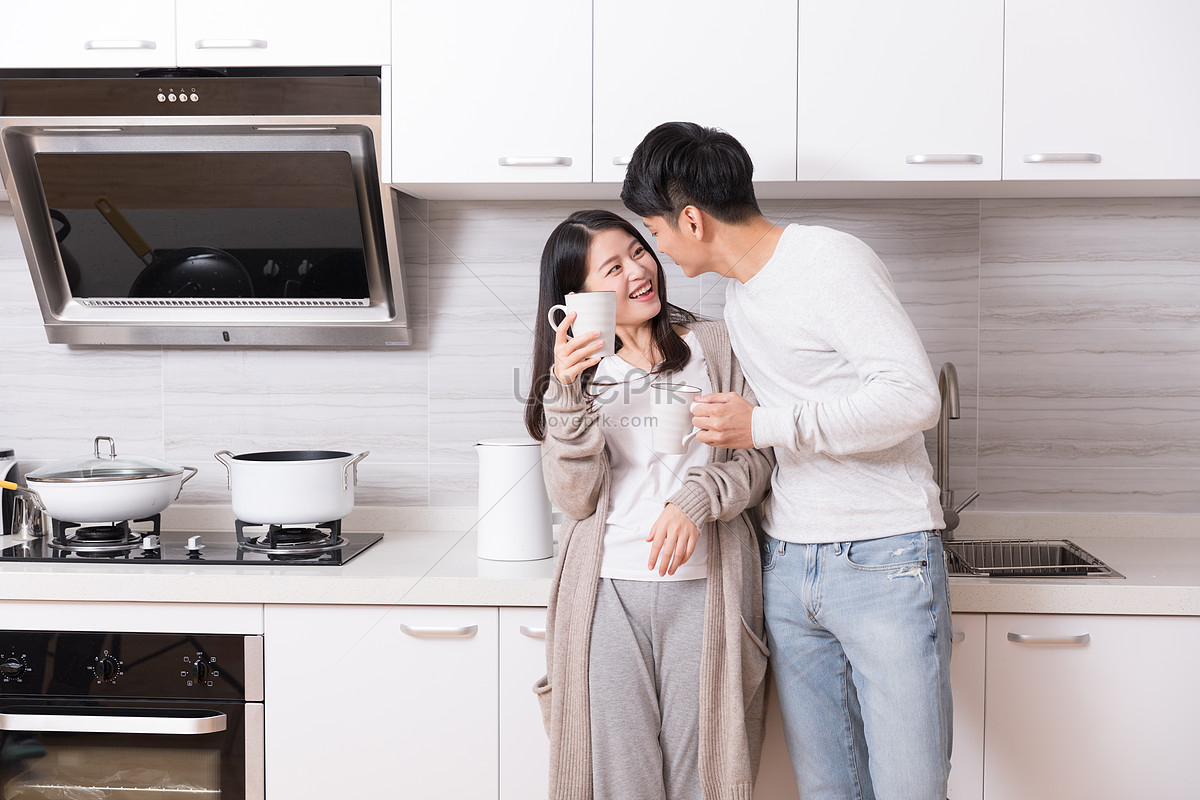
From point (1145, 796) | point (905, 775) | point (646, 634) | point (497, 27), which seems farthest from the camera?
point (497, 27)

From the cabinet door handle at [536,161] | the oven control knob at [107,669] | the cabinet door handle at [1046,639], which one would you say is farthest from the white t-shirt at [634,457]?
the oven control knob at [107,669]

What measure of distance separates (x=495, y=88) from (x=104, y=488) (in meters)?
1.07

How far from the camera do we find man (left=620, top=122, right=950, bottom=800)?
117cm

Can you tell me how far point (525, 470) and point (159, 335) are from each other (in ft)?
3.18

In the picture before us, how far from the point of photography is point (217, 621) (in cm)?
159

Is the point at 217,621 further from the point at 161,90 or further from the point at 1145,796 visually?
the point at 1145,796

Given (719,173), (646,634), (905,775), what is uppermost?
(719,173)

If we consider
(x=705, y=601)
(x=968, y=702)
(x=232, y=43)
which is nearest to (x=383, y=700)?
(x=705, y=601)

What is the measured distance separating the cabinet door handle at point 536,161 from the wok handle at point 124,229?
857 millimetres

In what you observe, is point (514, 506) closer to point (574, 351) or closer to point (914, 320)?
point (574, 351)

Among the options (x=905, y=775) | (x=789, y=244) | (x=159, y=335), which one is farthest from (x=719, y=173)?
(x=159, y=335)

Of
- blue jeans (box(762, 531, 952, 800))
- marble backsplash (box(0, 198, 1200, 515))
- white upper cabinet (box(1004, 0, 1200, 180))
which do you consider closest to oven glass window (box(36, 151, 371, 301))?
marble backsplash (box(0, 198, 1200, 515))

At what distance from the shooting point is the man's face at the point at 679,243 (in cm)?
131

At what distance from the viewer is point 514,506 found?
5.57ft
